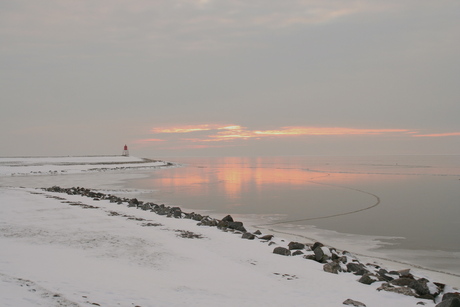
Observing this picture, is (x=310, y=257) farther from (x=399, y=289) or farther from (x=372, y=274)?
(x=399, y=289)

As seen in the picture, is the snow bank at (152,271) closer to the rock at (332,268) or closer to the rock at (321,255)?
the rock at (332,268)

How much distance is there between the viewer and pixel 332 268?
28.8ft

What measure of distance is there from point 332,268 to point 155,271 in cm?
403

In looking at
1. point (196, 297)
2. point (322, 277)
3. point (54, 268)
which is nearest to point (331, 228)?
point (322, 277)

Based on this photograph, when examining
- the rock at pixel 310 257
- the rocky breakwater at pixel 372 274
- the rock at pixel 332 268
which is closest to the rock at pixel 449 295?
the rocky breakwater at pixel 372 274

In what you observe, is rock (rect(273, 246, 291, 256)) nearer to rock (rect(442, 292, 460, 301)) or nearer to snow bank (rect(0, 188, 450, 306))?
snow bank (rect(0, 188, 450, 306))

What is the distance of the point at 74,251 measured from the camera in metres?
9.00

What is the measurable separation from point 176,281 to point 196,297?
36.5 inches

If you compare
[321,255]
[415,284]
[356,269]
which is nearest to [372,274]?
[356,269]

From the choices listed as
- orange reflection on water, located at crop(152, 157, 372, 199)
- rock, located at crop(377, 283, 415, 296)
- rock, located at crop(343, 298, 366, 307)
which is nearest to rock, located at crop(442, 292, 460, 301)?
rock, located at crop(377, 283, 415, 296)

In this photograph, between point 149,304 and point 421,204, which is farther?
point 421,204

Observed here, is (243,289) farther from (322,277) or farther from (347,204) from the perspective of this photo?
(347,204)

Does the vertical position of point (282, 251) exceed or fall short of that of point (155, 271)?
it falls short

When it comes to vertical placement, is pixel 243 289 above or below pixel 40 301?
below
